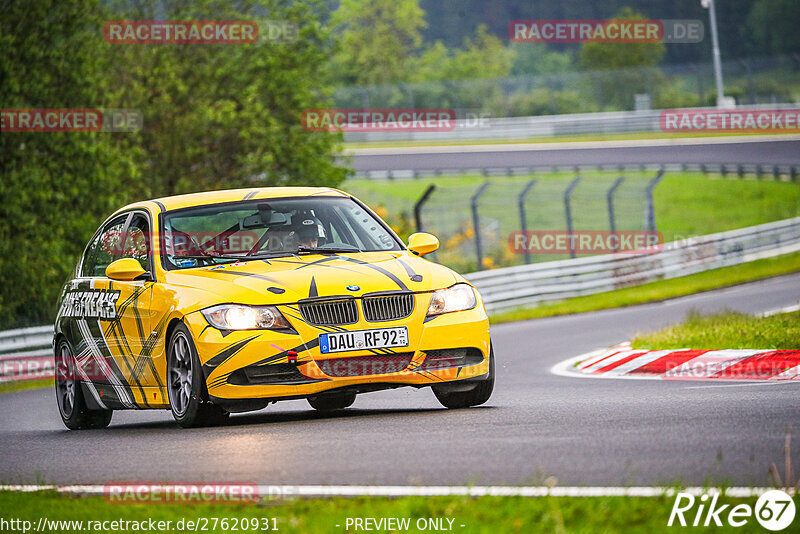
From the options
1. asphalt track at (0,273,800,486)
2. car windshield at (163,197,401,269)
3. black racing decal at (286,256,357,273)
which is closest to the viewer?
asphalt track at (0,273,800,486)

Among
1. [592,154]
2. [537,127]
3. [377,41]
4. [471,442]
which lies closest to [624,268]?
[471,442]

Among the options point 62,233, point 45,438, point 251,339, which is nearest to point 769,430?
point 251,339

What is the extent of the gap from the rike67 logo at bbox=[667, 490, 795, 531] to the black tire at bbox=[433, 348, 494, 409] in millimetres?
4377

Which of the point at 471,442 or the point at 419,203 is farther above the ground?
the point at 419,203

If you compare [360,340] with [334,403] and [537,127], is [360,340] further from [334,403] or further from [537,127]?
[537,127]

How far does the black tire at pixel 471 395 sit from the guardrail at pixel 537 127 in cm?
5044

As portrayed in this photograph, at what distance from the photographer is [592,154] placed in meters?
55.6

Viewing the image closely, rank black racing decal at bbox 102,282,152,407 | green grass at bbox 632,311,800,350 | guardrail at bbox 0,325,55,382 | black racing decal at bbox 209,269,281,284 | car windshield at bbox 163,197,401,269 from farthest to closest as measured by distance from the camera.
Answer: guardrail at bbox 0,325,55,382
green grass at bbox 632,311,800,350
car windshield at bbox 163,197,401,269
black racing decal at bbox 102,282,152,407
black racing decal at bbox 209,269,281,284

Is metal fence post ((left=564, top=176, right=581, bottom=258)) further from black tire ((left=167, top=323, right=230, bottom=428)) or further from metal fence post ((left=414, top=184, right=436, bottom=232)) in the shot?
black tire ((left=167, top=323, right=230, bottom=428))

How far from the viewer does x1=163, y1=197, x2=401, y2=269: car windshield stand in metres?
10.1

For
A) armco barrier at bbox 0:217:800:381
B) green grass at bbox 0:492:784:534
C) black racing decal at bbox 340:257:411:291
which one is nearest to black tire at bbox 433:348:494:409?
black racing decal at bbox 340:257:411:291

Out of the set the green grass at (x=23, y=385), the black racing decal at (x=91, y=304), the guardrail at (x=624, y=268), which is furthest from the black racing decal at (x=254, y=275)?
the guardrail at (x=624, y=268)

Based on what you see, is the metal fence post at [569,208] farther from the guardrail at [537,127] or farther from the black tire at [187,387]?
the guardrail at [537,127]

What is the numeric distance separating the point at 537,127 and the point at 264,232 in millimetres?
51935
